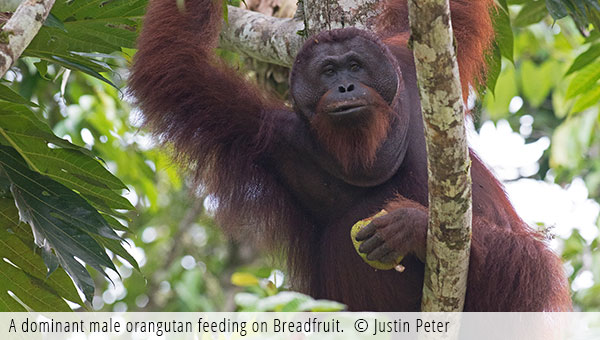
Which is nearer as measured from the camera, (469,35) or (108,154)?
(469,35)

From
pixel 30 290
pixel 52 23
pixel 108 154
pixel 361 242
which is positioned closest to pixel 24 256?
pixel 30 290

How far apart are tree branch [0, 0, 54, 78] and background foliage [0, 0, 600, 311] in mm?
592

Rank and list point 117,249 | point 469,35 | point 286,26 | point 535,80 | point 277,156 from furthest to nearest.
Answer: point 535,80 < point 286,26 < point 469,35 < point 277,156 < point 117,249

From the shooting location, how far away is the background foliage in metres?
3.50

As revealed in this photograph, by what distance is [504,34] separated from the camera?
5109 mm

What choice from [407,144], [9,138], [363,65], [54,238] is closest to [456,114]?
[363,65]

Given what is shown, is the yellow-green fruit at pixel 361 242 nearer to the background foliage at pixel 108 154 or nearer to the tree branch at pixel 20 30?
the background foliage at pixel 108 154

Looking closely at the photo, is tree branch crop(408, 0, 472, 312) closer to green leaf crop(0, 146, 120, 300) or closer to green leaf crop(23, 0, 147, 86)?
green leaf crop(0, 146, 120, 300)

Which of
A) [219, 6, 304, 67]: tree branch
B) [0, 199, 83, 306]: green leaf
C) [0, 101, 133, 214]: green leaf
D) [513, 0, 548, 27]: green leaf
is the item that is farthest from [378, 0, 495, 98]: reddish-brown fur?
[0, 199, 83, 306]: green leaf

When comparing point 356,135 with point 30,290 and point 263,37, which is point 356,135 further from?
point 30,290

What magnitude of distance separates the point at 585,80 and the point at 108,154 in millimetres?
4095

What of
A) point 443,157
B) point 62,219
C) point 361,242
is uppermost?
point 443,157

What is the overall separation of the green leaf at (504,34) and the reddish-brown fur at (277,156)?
0.61 metres

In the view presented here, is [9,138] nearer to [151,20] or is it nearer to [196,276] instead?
[151,20]
